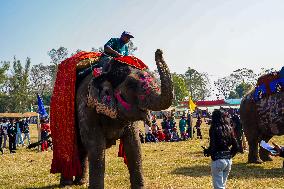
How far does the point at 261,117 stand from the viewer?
12.6 metres

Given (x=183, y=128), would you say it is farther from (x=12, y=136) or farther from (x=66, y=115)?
(x=66, y=115)

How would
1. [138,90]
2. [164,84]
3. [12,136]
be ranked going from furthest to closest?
[12,136] < [138,90] < [164,84]

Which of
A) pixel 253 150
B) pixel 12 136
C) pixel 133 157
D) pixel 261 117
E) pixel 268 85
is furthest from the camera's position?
pixel 12 136

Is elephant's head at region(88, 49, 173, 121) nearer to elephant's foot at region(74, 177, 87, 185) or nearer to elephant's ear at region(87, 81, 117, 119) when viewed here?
elephant's ear at region(87, 81, 117, 119)

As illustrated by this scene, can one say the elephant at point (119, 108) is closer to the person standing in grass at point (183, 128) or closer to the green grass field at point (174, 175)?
the green grass field at point (174, 175)

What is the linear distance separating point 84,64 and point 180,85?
289 ft

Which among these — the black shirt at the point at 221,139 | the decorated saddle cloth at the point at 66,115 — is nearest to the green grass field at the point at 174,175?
the decorated saddle cloth at the point at 66,115

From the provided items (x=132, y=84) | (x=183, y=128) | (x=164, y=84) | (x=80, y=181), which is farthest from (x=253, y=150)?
(x=183, y=128)

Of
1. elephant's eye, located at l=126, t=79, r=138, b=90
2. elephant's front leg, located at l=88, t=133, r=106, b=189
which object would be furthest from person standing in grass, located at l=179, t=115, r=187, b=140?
elephant's eye, located at l=126, t=79, r=138, b=90

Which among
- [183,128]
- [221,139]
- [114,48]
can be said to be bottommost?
[221,139]

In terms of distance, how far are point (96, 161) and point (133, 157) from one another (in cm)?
84

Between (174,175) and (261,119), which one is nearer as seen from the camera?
(174,175)

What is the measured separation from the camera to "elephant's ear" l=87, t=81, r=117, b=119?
6.91m

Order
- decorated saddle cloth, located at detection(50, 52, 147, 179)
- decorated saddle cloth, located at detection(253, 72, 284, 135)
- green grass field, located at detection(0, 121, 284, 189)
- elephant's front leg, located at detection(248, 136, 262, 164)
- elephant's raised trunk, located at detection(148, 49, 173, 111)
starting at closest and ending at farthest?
1. elephant's raised trunk, located at detection(148, 49, 173, 111)
2. decorated saddle cloth, located at detection(50, 52, 147, 179)
3. green grass field, located at detection(0, 121, 284, 189)
4. decorated saddle cloth, located at detection(253, 72, 284, 135)
5. elephant's front leg, located at detection(248, 136, 262, 164)
